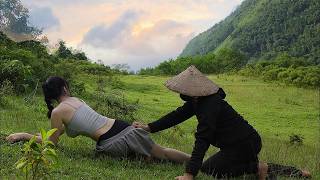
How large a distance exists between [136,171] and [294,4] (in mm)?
146532

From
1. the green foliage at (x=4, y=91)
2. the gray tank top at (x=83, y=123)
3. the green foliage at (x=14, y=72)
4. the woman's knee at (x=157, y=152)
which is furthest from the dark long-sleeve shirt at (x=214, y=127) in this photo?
the green foliage at (x=14, y=72)

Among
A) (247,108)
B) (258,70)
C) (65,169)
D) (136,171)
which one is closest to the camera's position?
(65,169)

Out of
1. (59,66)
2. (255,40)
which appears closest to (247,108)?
(59,66)

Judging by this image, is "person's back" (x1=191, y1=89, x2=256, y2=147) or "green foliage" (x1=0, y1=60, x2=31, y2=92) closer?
"person's back" (x1=191, y1=89, x2=256, y2=147)

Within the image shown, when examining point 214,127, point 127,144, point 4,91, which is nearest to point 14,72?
point 4,91

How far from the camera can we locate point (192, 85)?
6652 mm

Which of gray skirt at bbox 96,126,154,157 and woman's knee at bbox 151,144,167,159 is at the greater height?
gray skirt at bbox 96,126,154,157

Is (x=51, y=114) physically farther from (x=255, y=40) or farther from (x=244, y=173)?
(x=255, y=40)

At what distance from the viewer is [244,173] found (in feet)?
22.7

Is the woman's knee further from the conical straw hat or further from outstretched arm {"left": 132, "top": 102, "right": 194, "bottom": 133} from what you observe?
the conical straw hat

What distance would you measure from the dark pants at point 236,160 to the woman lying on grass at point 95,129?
29.5 inches

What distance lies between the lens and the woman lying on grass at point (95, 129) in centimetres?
718

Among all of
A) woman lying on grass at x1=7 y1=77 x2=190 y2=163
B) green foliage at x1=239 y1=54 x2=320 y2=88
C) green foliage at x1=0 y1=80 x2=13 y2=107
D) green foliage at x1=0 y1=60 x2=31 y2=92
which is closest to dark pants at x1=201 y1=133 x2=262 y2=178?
woman lying on grass at x1=7 y1=77 x2=190 y2=163

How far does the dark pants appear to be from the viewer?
6715 millimetres
